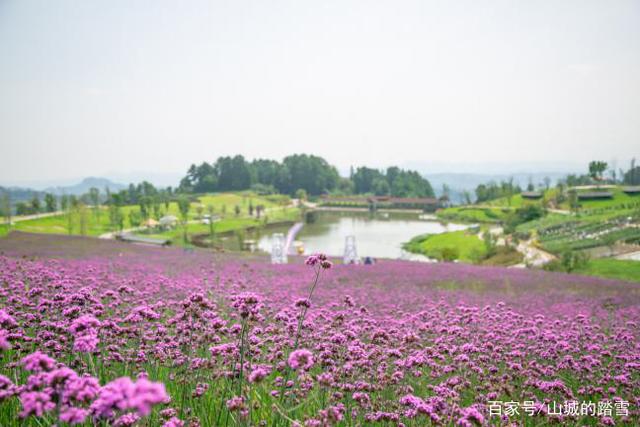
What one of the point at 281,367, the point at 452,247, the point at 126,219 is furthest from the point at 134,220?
the point at 281,367

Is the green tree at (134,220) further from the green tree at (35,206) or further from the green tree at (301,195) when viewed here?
the green tree at (301,195)

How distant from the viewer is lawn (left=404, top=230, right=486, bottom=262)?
158ft

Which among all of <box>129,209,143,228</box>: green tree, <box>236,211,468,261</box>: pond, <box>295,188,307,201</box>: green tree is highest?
<box>295,188,307,201</box>: green tree

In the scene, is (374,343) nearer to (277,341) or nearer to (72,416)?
(277,341)

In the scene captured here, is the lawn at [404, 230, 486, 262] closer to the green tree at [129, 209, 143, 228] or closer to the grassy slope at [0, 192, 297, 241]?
the grassy slope at [0, 192, 297, 241]

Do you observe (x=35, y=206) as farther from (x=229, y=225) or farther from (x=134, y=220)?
(x=229, y=225)

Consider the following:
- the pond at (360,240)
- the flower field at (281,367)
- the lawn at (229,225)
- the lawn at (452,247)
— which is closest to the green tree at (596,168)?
the pond at (360,240)

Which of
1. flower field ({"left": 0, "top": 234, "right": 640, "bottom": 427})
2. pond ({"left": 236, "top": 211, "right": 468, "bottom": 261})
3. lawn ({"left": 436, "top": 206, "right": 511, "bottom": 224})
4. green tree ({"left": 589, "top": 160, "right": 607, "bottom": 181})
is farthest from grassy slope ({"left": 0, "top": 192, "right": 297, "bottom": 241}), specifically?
green tree ({"left": 589, "top": 160, "right": 607, "bottom": 181})

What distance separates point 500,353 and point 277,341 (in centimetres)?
382

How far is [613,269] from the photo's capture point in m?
33.0

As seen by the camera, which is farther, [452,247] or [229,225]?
[229,225]

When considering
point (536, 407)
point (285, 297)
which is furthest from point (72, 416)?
point (285, 297)

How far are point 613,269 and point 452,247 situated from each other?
23003mm

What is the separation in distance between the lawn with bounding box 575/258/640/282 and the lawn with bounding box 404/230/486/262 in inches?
435
